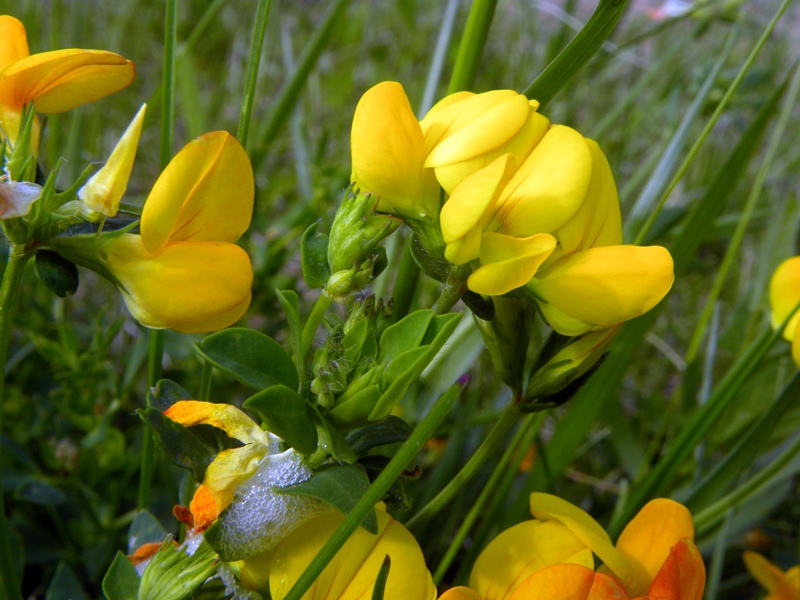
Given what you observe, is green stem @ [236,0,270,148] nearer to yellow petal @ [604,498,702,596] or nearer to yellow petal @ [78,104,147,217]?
yellow petal @ [78,104,147,217]

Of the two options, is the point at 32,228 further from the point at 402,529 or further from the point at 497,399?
the point at 497,399

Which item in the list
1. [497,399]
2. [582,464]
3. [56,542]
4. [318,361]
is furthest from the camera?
[582,464]

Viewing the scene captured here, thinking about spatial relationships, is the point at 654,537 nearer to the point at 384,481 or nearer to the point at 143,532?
the point at 384,481

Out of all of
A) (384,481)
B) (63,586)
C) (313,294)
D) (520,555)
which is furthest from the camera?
(313,294)

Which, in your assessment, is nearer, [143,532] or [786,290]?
[143,532]

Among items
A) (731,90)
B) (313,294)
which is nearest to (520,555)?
(731,90)

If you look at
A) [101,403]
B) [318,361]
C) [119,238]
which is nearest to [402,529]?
[318,361]

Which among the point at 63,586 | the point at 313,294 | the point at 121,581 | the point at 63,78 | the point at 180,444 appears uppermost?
the point at 63,78
